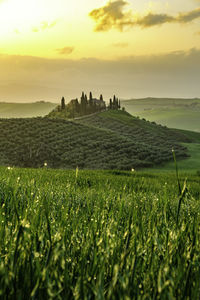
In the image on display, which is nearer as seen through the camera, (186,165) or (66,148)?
(186,165)

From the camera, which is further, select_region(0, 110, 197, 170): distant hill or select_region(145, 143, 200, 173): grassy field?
select_region(145, 143, 200, 173): grassy field

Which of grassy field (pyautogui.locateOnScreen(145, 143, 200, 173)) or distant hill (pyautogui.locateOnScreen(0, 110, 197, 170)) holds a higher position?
distant hill (pyautogui.locateOnScreen(0, 110, 197, 170))

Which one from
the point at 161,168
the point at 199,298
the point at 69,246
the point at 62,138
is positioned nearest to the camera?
the point at 199,298

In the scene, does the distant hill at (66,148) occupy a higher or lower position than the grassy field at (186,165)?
higher

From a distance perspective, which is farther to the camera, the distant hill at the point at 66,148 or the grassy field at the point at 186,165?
the grassy field at the point at 186,165

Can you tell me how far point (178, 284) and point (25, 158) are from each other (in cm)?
4357

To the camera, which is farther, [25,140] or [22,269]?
[25,140]

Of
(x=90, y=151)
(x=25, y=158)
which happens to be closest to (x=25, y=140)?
(x=25, y=158)

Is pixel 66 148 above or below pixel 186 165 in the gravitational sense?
above

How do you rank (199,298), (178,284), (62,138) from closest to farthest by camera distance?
(199,298) → (178,284) → (62,138)

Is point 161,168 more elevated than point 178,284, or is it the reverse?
point 178,284

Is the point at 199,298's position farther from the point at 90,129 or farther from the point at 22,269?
the point at 90,129

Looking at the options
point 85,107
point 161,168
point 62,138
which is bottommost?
point 161,168

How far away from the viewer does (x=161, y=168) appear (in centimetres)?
4725
